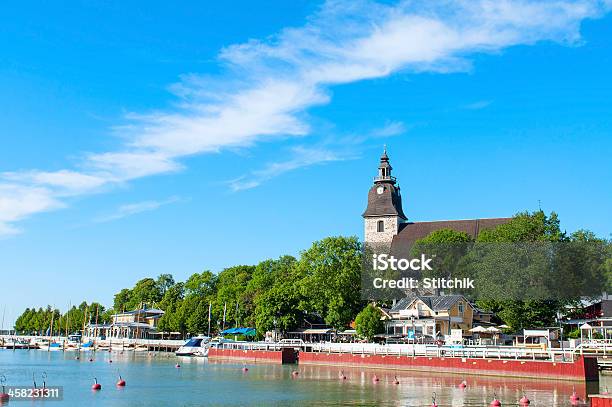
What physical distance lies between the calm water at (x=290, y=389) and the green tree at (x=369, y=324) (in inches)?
532

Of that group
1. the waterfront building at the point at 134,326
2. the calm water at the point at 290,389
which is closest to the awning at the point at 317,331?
the calm water at the point at 290,389

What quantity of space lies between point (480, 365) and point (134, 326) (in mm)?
89180

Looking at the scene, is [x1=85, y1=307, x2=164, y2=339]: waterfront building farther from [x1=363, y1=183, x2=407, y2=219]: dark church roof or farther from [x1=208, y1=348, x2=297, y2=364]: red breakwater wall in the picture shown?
[x1=363, y1=183, x2=407, y2=219]: dark church roof

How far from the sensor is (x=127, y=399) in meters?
40.0

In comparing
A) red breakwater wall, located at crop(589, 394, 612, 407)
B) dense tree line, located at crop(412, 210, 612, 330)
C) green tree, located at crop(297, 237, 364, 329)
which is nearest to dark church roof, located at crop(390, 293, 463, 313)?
dense tree line, located at crop(412, 210, 612, 330)

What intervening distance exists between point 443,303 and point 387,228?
3591 cm

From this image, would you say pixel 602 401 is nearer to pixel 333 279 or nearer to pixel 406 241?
pixel 333 279

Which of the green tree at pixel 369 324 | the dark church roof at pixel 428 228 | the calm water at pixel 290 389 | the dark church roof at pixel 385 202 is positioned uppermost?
the dark church roof at pixel 385 202

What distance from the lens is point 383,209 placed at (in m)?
117

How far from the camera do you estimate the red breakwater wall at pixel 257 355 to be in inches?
2908

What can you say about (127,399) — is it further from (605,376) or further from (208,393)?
(605,376)

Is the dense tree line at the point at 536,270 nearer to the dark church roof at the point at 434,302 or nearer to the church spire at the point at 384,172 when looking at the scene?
the dark church roof at the point at 434,302

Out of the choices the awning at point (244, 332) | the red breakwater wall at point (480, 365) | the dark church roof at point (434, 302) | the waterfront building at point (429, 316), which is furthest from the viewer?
the awning at point (244, 332)

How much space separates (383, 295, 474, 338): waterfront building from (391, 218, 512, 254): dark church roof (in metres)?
25.5
